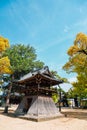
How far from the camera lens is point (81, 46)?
25203mm

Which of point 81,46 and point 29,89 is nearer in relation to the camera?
point 29,89

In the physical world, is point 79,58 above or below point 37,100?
above

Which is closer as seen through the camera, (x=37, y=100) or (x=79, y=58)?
(x=37, y=100)

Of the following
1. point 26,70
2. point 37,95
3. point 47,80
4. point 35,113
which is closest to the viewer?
point 35,113

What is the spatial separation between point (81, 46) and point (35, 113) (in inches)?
527

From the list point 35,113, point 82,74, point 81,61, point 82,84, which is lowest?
→ point 35,113

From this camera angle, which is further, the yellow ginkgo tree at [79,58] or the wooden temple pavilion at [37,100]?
the yellow ginkgo tree at [79,58]

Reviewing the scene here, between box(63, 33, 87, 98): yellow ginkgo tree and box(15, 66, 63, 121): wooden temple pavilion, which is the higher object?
box(63, 33, 87, 98): yellow ginkgo tree

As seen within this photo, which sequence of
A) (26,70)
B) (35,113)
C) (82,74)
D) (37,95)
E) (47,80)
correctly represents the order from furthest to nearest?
(26,70)
(82,74)
(47,80)
(37,95)
(35,113)

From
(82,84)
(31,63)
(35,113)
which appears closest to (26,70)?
(31,63)

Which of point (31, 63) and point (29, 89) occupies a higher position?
point (31, 63)

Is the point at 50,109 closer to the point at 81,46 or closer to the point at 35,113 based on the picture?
the point at 35,113

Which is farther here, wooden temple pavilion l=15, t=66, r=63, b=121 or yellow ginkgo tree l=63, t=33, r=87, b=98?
yellow ginkgo tree l=63, t=33, r=87, b=98

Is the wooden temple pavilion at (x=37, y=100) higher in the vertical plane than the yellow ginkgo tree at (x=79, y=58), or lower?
lower
